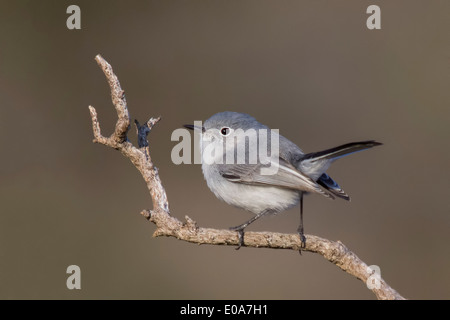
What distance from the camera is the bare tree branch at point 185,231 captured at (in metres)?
2.06

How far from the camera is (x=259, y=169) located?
2.61 metres

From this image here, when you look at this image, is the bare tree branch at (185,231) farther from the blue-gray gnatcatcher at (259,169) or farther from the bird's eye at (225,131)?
the bird's eye at (225,131)

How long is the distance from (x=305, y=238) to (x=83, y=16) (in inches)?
167

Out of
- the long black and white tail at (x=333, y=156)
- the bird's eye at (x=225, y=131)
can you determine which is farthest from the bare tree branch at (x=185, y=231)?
the bird's eye at (x=225, y=131)

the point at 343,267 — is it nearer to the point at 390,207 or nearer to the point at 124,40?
the point at 390,207

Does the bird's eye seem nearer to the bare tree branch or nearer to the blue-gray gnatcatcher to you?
the blue-gray gnatcatcher

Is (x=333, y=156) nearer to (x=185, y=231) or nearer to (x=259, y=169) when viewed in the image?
(x=259, y=169)

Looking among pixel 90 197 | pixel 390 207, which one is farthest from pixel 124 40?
pixel 390 207

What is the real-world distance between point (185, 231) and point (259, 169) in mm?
673

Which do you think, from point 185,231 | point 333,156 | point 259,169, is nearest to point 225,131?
point 259,169

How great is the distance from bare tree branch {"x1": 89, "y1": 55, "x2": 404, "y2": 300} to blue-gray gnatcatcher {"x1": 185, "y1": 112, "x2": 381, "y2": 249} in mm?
189

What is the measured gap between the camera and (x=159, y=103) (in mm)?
5336

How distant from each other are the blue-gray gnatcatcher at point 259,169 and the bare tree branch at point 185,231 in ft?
0.62

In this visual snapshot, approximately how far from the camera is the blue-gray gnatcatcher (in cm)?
248
